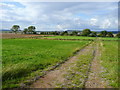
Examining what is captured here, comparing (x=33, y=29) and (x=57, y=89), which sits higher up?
(x=33, y=29)

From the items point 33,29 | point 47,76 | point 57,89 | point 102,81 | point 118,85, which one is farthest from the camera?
point 33,29

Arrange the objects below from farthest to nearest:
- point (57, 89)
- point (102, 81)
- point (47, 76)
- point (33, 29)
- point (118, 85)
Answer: point (33, 29) < point (47, 76) < point (102, 81) < point (118, 85) < point (57, 89)

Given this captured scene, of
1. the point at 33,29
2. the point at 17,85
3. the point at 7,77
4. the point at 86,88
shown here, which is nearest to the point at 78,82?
the point at 86,88

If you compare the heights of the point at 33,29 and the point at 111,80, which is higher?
the point at 33,29

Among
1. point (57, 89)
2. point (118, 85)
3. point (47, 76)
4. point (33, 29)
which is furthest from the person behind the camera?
point (33, 29)

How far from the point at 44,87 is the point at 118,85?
3.57 m

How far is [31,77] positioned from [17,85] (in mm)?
1067

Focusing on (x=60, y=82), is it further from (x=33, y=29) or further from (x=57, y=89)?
(x=33, y=29)

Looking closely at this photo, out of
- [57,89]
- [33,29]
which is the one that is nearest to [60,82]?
[57,89]

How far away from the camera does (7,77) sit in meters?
5.80

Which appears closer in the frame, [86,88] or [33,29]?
[86,88]

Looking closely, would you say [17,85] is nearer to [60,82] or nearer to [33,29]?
[60,82]

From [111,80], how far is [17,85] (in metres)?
4.87

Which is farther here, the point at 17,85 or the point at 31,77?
the point at 31,77
